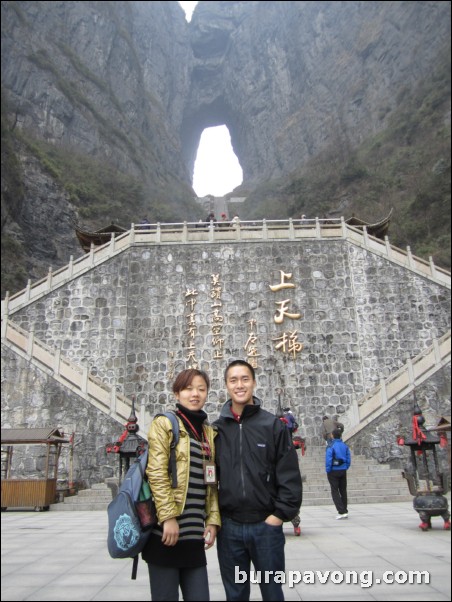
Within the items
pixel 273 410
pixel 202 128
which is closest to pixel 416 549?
pixel 273 410

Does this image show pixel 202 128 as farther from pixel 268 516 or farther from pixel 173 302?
pixel 268 516

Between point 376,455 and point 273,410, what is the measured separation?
152 inches

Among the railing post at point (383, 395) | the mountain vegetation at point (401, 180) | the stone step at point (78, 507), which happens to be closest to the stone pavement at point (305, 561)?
the stone step at point (78, 507)

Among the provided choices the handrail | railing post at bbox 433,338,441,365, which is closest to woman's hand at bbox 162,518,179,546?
railing post at bbox 433,338,441,365

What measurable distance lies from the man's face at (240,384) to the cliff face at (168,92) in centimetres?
2435

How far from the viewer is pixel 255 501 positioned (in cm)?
257

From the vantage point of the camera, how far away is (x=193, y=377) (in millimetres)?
2771

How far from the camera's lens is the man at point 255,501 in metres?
2.53

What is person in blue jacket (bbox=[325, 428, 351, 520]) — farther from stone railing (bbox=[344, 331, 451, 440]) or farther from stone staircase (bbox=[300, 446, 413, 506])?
stone railing (bbox=[344, 331, 451, 440])

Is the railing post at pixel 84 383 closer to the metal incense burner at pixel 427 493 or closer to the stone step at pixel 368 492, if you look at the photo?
the stone step at pixel 368 492

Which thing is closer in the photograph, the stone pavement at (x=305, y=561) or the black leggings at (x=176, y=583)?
the black leggings at (x=176, y=583)

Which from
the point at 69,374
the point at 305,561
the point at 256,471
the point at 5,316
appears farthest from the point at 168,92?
the point at 256,471

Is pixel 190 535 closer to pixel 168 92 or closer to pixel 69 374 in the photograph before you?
pixel 69 374

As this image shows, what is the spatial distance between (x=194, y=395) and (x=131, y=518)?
Result: 72 cm
